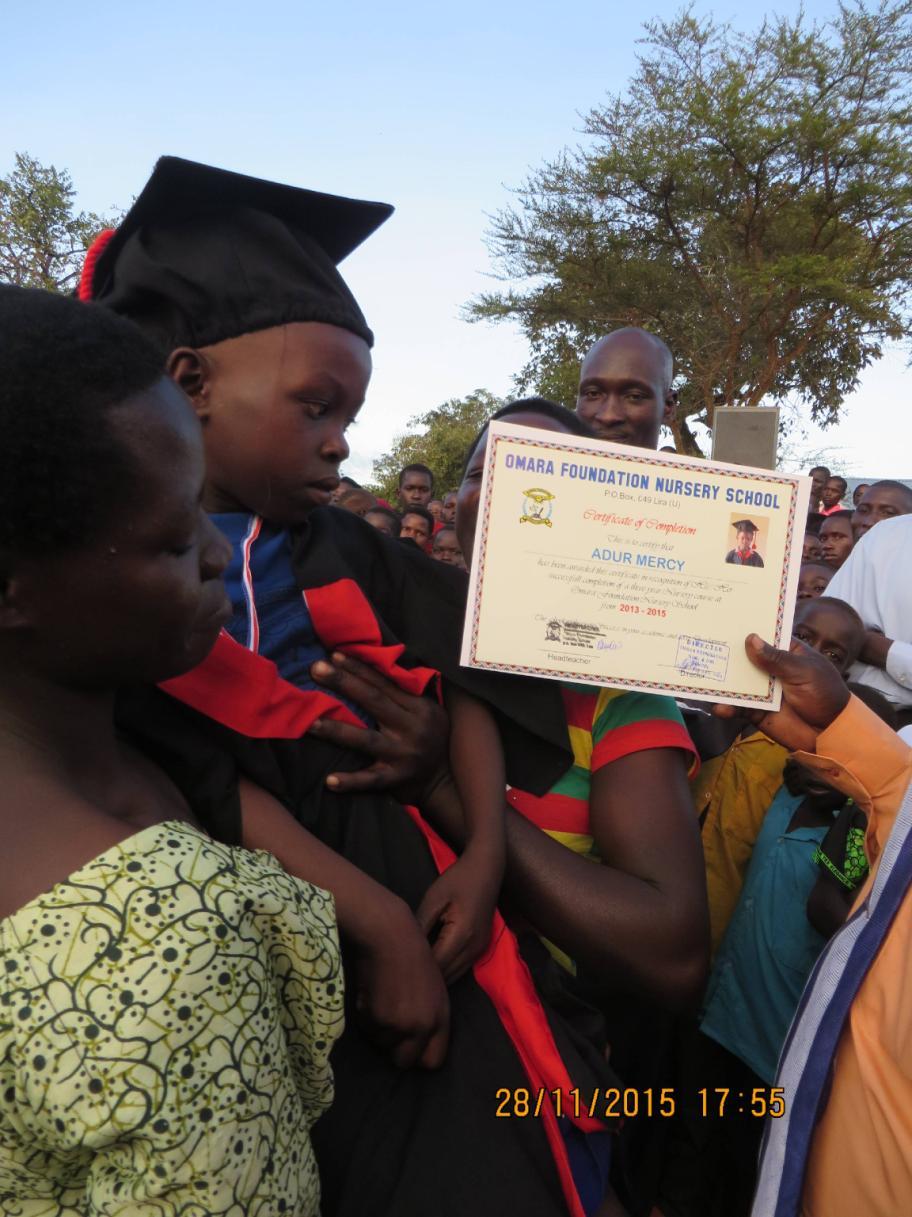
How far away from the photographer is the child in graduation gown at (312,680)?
1123mm

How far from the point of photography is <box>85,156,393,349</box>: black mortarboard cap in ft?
4.27

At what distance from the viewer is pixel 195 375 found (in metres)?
1.33

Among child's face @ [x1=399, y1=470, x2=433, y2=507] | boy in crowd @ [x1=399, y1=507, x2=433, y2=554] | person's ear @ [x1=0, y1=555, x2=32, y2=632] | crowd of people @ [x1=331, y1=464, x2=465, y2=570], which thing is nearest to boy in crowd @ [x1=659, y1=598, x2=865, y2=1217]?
person's ear @ [x1=0, y1=555, x2=32, y2=632]

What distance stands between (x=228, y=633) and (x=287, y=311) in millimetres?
492

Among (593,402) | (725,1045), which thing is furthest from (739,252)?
(725,1045)

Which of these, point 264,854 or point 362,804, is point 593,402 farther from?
point 264,854

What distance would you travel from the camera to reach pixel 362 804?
1319 millimetres

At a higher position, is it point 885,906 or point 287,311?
point 287,311

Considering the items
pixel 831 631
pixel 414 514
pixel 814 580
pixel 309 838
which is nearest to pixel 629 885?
pixel 309 838

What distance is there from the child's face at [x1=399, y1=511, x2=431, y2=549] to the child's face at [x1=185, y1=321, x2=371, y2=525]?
6.55m

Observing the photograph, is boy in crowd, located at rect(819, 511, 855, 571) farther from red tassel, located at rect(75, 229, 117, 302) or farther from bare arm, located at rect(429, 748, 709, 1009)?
red tassel, located at rect(75, 229, 117, 302)

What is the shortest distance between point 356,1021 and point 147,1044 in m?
0.49

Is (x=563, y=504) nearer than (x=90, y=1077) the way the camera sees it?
No

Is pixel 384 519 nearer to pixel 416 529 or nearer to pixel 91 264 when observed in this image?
pixel 416 529
